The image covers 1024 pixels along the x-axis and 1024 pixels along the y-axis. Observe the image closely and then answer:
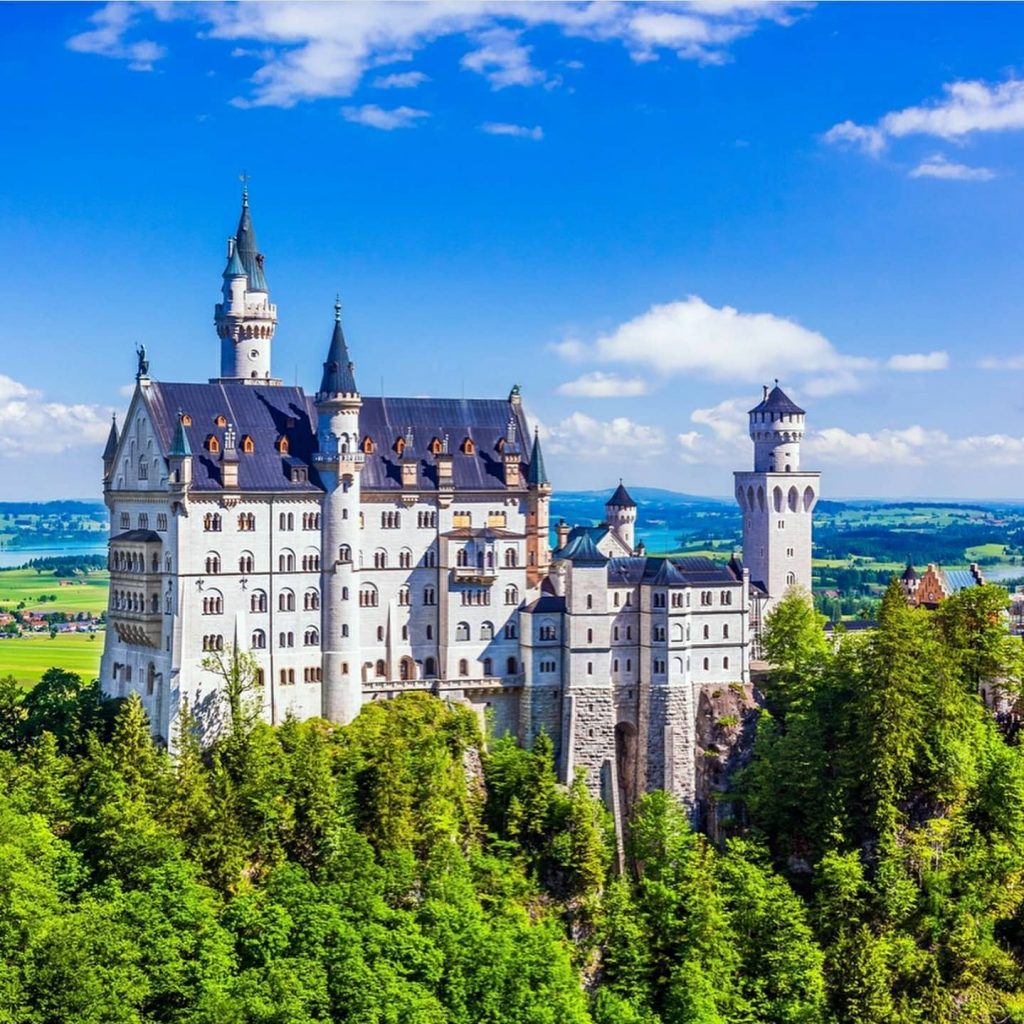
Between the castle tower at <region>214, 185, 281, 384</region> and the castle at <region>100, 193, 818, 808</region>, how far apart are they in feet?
0.46

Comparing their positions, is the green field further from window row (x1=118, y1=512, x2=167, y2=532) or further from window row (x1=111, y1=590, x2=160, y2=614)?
window row (x1=118, y1=512, x2=167, y2=532)

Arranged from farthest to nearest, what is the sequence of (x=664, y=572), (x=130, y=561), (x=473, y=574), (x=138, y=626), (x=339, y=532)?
(x=664, y=572), (x=473, y=574), (x=339, y=532), (x=130, y=561), (x=138, y=626)

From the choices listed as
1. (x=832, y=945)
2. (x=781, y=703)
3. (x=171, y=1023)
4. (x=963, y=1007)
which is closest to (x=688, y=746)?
(x=781, y=703)

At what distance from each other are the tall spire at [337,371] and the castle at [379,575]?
0.14m

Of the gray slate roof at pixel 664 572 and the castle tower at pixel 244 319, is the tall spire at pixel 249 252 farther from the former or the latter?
the gray slate roof at pixel 664 572

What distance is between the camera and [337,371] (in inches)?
4166

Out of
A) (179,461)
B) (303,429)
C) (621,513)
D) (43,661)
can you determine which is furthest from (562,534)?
(43,661)

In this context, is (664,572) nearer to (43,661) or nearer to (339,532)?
(339,532)

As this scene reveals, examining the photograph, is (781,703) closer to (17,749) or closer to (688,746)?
(688,746)

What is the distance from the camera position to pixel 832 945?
3932 inches

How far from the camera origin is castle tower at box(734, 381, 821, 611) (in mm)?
128750

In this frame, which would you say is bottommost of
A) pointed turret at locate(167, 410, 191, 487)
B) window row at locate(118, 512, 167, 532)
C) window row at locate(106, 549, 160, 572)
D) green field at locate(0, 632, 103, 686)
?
green field at locate(0, 632, 103, 686)

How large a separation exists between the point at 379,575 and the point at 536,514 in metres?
12.6

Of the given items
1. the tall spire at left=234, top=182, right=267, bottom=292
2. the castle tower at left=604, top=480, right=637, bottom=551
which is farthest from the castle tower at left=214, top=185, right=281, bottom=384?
the castle tower at left=604, top=480, right=637, bottom=551
